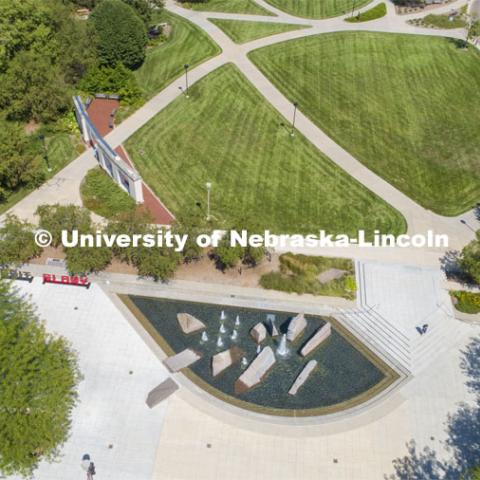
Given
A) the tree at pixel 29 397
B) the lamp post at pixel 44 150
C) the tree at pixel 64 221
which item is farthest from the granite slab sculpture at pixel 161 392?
the lamp post at pixel 44 150

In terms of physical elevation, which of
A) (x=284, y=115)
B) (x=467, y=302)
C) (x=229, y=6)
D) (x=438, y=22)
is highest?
(x=438, y=22)

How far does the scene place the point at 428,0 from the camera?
3765 inches

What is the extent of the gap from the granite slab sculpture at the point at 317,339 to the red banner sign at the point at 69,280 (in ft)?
64.6

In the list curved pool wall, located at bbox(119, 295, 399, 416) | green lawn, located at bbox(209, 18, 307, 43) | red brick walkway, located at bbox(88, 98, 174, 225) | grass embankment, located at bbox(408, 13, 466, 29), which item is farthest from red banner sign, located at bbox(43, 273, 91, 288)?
grass embankment, located at bbox(408, 13, 466, 29)

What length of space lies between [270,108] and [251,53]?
15.3m

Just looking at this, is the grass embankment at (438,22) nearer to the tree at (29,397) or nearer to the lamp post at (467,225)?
the lamp post at (467,225)

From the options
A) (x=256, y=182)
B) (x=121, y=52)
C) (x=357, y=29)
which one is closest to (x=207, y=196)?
(x=256, y=182)

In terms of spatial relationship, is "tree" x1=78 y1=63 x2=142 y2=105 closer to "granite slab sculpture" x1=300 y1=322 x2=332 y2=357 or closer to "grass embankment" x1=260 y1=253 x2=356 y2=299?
"grass embankment" x1=260 y1=253 x2=356 y2=299

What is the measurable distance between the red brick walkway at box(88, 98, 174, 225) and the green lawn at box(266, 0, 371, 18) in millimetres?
40555

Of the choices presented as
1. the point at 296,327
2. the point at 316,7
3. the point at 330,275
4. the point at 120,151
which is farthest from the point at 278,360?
the point at 316,7

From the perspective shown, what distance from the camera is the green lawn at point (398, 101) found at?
201ft

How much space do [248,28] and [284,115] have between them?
84.4ft

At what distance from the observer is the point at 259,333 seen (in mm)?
43906

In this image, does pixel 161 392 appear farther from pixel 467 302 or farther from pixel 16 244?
pixel 467 302
